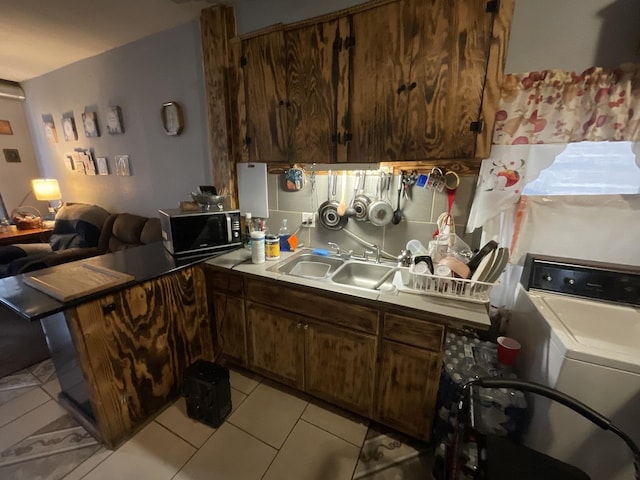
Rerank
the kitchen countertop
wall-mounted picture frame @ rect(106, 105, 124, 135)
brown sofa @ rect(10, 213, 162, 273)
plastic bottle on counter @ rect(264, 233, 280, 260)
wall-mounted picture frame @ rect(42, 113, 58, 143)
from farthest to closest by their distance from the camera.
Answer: wall-mounted picture frame @ rect(42, 113, 58, 143)
wall-mounted picture frame @ rect(106, 105, 124, 135)
brown sofa @ rect(10, 213, 162, 273)
plastic bottle on counter @ rect(264, 233, 280, 260)
the kitchen countertop

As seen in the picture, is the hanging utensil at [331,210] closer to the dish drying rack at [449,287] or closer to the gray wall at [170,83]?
the gray wall at [170,83]

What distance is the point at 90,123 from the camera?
2.91 m

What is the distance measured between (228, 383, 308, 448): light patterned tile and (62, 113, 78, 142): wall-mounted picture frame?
3.60 meters

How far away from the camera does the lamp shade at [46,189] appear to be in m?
3.38

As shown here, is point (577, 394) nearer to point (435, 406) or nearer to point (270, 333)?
point (435, 406)

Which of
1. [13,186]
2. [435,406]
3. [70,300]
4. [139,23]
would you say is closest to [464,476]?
[435,406]

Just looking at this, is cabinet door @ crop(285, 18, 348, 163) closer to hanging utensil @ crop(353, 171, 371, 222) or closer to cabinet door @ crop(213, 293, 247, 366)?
hanging utensil @ crop(353, 171, 371, 222)

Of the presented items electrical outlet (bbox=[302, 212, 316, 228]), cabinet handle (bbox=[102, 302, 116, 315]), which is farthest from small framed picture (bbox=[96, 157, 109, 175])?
electrical outlet (bbox=[302, 212, 316, 228])

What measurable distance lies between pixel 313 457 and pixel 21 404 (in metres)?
1.87

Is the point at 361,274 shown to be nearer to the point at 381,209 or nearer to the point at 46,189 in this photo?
the point at 381,209

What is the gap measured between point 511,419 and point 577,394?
31 centimetres

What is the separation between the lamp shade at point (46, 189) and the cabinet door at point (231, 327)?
341 cm

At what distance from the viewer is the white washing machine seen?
3.06 feet

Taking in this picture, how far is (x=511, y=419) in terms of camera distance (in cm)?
117
